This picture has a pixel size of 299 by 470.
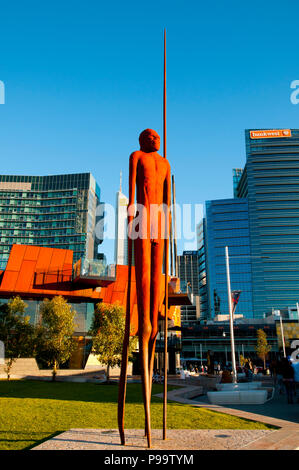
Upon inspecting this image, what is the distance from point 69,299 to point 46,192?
91746mm

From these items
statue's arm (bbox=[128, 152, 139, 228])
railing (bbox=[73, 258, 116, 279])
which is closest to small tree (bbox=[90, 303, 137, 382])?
railing (bbox=[73, 258, 116, 279])

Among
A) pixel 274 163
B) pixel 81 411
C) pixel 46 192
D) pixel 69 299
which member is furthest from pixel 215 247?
pixel 81 411

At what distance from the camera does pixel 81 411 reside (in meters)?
10.9

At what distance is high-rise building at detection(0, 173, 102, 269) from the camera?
111m

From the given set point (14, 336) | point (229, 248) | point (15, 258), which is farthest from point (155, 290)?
point (229, 248)

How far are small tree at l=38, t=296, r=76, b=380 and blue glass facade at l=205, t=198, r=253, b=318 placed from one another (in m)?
104

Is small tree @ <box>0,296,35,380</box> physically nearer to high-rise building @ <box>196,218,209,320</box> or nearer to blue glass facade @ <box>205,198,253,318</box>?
blue glass facade @ <box>205,198,253,318</box>

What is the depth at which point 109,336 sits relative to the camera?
2533cm

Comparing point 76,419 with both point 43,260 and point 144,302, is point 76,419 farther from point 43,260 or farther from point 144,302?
point 43,260

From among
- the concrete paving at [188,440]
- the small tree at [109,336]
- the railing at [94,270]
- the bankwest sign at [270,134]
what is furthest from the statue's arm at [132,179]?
the bankwest sign at [270,134]

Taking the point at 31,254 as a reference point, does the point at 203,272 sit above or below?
above

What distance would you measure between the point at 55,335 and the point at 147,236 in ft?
68.6

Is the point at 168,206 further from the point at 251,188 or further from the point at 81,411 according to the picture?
the point at 251,188

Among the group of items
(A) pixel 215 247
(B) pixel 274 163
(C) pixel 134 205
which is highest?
(B) pixel 274 163
